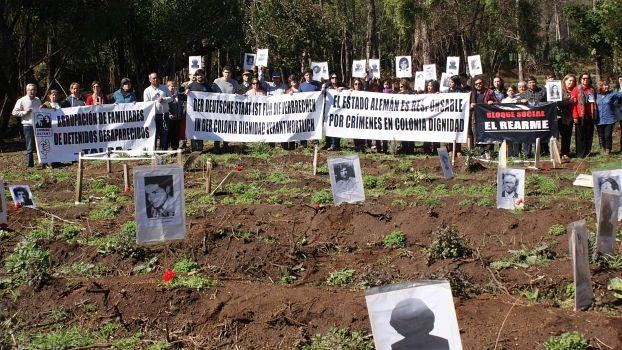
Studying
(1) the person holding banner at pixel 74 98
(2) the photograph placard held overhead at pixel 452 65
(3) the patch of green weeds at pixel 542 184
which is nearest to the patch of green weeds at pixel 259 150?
(1) the person holding banner at pixel 74 98

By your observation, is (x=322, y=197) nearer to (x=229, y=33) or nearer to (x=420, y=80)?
(x=420, y=80)

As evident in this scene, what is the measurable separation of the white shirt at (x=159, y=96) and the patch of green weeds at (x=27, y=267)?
32.5 ft

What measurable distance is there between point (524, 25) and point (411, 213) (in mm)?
34050

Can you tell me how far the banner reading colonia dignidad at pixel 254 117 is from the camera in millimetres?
19328

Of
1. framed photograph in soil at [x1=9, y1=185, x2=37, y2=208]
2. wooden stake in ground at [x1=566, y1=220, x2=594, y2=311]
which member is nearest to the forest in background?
framed photograph in soil at [x1=9, y1=185, x2=37, y2=208]

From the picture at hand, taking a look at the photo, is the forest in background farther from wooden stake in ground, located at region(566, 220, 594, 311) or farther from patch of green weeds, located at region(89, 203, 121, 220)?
wooden stake in ground, located at region(566, 220, 594, 311)

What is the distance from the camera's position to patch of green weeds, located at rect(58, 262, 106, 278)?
366 inches

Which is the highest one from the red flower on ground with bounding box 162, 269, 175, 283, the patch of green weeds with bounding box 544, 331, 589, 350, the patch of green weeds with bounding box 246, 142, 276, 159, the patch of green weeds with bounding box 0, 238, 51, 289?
the patch of green weeds with bounding box 0, 238, 51, 289

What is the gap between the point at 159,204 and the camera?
9000 mm

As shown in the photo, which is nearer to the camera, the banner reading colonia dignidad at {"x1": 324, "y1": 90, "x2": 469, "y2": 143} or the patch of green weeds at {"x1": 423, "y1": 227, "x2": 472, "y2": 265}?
the patch of green weeds at {"x1": 423, "y1": 227, "x2": 472, "y2": 265}

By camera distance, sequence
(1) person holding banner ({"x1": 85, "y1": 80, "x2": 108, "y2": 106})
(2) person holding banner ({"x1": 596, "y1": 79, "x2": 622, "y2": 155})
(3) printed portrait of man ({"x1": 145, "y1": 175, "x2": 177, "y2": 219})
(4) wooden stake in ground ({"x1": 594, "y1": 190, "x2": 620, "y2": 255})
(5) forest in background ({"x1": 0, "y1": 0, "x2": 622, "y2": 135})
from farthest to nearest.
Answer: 1. (5) forest in background ({"x1": 0, "y1": 0, "x2": 622, "y2": 135})
2. (2) person holding banner ({"x1": 596, "y1": 79, "x2": 622, "y2": 155})
3. (1) person holding banner ({"x1": 85, "y1": 80, "x2": 108, "y2": 106})
4. (3) printed portrait of man ({"x1": 145, "y1": 175, "x2": 177, "y2": 219})
5. (4) wooden stake in ground ({"x1": 594, "y1": 190, "x2": 620, "y2": 255})

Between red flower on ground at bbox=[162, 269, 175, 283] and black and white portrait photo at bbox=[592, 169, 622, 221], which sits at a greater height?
black and white portrait photo at bbox=[592, 169, 622, 221]

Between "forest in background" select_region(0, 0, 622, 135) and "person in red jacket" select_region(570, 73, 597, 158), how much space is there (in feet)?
42.9

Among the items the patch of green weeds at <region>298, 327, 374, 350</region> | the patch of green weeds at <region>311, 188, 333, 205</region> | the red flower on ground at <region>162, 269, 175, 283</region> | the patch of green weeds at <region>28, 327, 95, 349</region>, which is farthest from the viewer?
the patch of green weeds at <region>311, 188, 333, 205</region>
